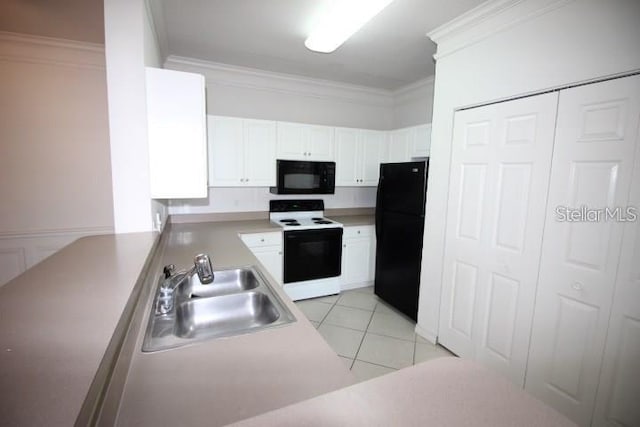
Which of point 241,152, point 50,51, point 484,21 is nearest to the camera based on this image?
point 484,21

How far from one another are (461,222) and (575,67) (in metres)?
1.13

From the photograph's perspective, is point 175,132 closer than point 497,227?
Yes

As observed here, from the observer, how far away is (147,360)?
2.92 ft

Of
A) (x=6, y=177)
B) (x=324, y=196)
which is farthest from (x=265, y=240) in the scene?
(x=6, y=177)

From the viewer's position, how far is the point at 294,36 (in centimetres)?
247

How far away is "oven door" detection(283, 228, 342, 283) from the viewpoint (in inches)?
123

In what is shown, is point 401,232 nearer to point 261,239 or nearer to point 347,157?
point 347,157

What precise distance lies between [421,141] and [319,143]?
1164 millimetres

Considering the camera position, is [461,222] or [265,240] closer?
[461,222]

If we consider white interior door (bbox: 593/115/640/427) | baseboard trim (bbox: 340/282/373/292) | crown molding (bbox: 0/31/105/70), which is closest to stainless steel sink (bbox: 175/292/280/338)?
white interior door (bbox: 593/115/640/427)

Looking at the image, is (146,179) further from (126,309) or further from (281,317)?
(281,317)

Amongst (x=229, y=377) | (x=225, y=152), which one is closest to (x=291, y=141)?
(x=225, y=152)

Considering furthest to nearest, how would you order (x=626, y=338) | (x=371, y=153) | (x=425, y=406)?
1. (x=371, y=153)
2. (x=626, y=338)
3. (x=425, y=406)

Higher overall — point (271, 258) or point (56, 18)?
point (56, 18)
